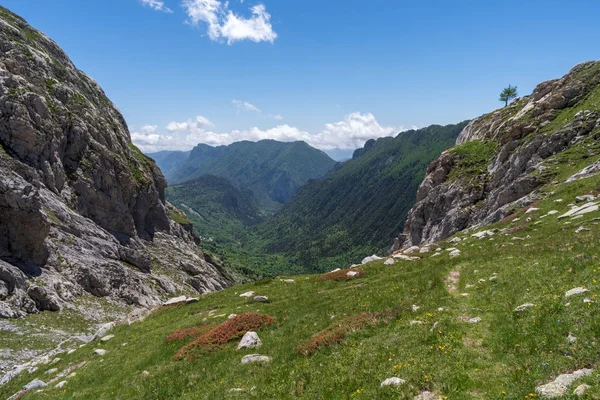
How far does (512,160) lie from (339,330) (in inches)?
2824

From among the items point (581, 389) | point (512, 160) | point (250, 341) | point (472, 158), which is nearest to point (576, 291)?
point (581, 389)

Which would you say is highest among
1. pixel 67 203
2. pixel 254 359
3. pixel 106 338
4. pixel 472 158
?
pixel 67 203

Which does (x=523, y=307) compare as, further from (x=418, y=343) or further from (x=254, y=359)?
(x=254, y=359)

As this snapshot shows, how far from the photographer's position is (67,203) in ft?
283

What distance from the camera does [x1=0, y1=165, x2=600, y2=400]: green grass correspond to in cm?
1189

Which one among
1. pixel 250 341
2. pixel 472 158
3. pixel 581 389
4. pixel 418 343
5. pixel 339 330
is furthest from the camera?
pixel 472 158

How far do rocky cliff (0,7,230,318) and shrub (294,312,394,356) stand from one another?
52.1 metres

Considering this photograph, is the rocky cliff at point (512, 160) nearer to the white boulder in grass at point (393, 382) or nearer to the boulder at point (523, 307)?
the boulder at point (523, 307)

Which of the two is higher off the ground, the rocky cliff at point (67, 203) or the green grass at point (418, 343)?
the rocky cliff at point (67, 203)

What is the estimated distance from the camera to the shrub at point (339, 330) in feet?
59.5

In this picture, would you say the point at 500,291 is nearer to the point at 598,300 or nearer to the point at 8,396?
the point at 598,300

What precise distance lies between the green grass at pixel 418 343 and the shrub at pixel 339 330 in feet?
1.68

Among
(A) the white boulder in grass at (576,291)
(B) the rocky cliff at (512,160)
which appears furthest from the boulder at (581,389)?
(B) the rocky cliff at (512,160)

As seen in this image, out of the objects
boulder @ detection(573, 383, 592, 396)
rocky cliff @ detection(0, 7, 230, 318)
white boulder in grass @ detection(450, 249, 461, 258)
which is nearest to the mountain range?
boulder @ detection(573, 383, 592, 396)
